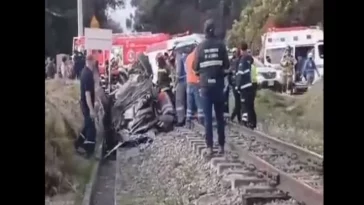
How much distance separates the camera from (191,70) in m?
2.65

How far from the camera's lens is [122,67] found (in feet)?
8.69

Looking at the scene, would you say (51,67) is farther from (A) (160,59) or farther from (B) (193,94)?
(B) (193,94)

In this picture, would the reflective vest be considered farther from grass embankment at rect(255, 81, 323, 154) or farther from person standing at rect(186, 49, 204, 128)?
person standing at rect(186, 49, 204, 128)

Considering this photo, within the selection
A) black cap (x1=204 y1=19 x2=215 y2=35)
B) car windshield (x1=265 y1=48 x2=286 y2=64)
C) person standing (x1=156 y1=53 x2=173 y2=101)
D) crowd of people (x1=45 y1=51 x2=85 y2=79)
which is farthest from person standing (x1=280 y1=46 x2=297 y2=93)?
crowd of people (x1=45 y1=51 x2=85 y2=79)

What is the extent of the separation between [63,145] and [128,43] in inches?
16.6

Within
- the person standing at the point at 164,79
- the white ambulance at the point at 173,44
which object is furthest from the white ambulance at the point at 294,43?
the person standing at the point at 164,79

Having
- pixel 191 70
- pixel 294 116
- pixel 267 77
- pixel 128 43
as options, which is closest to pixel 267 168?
pixel 294 116

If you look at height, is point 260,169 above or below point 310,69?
below

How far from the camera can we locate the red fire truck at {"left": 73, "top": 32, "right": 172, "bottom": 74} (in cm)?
262

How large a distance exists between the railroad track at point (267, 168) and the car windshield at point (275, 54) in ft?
0.84

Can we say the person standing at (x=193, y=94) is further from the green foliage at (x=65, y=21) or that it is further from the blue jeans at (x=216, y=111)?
the green foliage at (x=65, y=21)

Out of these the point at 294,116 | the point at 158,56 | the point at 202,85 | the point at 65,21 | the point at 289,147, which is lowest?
the point at 289,147
